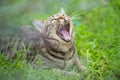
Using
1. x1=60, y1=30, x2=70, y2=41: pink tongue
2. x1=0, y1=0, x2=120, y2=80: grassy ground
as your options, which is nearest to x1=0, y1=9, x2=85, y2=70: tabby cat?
x1=60, y1=30, x2=70, y2=41: pink tongue

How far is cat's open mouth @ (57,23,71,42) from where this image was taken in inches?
238

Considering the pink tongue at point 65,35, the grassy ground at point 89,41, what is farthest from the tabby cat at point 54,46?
the grassy ground at point 89,41

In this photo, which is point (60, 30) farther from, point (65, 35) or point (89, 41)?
point (89, 41)

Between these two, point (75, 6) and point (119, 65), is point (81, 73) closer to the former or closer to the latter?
point (119, 65)

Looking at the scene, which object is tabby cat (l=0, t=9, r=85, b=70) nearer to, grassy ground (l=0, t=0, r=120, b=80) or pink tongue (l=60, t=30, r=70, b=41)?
pink tongue (l=60, t=30, r=70, b=41)

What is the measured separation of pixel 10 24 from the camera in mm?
7633

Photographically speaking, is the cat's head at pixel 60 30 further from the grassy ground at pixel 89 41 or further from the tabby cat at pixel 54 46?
the grassy ground at pixel 89 41

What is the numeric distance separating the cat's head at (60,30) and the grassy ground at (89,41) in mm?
434

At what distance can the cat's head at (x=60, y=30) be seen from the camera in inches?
238

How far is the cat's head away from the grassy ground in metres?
0.43

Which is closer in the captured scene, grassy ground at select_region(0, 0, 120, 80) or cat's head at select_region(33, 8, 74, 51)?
grassy ground at select_region(0, 0, 120, 80)

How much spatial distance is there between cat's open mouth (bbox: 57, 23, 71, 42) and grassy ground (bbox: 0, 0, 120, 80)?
1.55 ft

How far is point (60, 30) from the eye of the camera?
6.10 m

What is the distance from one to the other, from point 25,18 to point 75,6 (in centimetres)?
93
